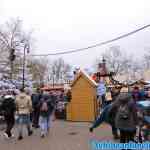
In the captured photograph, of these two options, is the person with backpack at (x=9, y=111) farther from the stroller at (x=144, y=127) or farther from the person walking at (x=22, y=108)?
the stroller at (x=144, y=127)

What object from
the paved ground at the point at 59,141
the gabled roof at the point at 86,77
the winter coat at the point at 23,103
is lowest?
the paved ground at the point at 59,141

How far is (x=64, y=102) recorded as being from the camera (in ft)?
77.9

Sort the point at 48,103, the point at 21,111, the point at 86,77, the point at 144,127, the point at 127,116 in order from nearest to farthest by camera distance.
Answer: the point at 127,116, the point at 144,127, the point at 21,111, the point at 48,103, the point at 86,77

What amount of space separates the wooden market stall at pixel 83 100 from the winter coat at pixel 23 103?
21.7 feet

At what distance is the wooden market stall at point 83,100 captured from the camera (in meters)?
21.4

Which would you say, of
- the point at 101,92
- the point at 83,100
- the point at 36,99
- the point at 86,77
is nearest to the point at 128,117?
the point at 36,99

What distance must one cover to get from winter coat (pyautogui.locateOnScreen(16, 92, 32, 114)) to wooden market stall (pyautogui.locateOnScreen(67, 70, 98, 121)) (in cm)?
661

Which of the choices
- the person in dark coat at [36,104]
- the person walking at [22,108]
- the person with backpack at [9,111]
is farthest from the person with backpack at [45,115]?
the person in dark coat at [36,104]

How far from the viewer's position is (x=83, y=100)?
22.0 meters

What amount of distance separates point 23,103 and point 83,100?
737 cm

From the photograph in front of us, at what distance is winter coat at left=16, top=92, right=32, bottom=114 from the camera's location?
14930mm

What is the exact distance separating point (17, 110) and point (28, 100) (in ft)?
1.63

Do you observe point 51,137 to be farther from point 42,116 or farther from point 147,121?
point 147,121

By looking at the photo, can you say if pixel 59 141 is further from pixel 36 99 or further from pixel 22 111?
pixel 36 99
